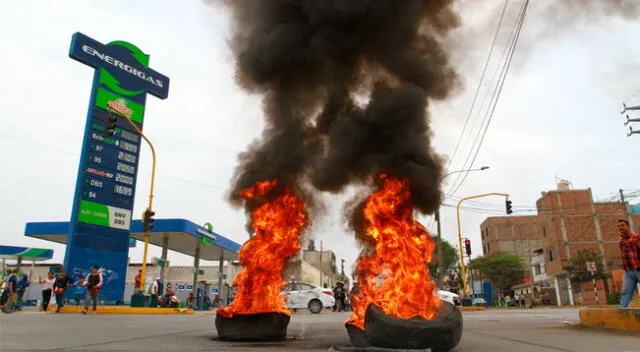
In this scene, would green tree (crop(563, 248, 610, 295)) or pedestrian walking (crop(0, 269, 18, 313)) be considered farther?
green tree (crop(563, 248, 610, 295))

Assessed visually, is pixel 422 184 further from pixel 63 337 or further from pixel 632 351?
pixel 63 337

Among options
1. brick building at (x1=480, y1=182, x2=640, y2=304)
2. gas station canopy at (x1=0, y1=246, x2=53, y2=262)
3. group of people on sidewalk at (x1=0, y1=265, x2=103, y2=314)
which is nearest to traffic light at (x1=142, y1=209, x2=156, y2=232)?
group of people on sidewalk at (x1=0, y1=265, x2=103, y2=314)

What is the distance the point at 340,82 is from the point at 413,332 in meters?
4.28

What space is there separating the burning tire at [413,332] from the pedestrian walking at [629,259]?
18.3 ft

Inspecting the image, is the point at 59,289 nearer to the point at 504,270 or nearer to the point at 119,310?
the point at 119,310

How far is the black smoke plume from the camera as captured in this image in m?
6.77

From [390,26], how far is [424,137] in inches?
78.5

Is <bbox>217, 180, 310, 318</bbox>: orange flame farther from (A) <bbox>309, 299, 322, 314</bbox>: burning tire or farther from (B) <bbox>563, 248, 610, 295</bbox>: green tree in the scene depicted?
(B) <bbox>563, 248, 610, 295</bbox>: green tree

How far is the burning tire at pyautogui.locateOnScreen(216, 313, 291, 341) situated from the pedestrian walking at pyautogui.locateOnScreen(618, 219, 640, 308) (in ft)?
22.3

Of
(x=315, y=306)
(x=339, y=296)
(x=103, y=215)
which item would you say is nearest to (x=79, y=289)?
(x=103, y=215)

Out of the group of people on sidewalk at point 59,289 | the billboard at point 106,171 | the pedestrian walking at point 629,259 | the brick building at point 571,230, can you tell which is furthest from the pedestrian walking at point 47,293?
the brick building at point 571,230

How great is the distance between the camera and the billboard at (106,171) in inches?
754

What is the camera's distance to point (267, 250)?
7297 millimetres

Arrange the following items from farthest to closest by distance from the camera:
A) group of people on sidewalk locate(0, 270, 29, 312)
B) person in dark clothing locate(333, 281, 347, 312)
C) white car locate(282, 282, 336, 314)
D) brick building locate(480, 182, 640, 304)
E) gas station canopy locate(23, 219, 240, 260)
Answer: brick building locate(480, 182, 640, 304)
gas station canopy locate(23, 219, 240, 260)
person in dark clothing locate(333, 281, 347, 312)
white car locate(282, 282, 336, 314)
group of people on sidewalk locate(0, 270, 29, 312)
